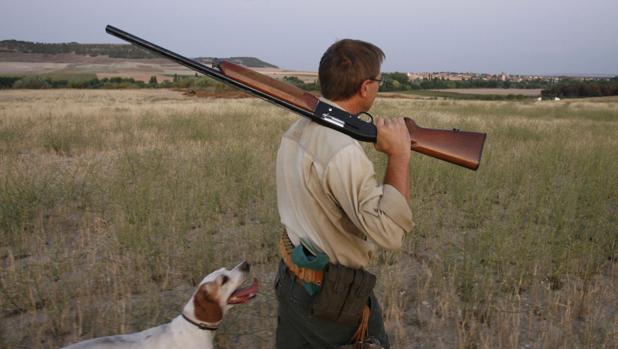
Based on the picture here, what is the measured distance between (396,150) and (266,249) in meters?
3.09

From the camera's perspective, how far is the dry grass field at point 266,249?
338 cm

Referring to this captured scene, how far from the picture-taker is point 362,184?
170 centimetres

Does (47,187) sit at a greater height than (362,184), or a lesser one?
lesser

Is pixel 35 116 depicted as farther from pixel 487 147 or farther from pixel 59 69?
pixel 59 69

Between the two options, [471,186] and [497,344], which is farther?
[471,186]


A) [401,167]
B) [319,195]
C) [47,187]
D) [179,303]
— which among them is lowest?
[179,303]

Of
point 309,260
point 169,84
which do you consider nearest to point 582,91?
point 169,84

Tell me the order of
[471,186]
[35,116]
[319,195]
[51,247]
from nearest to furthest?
1. [319,195]
2. [51,247]
3. [471,186]
4. [35,116]

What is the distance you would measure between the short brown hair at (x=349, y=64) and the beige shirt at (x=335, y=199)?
8.0 inches

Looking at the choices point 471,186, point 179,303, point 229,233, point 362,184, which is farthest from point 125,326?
point 471,186

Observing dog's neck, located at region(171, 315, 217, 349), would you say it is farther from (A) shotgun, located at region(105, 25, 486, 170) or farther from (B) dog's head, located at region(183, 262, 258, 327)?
(A) shotgun, located at region(105, 25, 486, 170)

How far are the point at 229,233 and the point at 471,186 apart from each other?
3.49 m

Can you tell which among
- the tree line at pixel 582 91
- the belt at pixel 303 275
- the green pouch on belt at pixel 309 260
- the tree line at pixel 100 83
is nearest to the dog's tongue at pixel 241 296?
the belt at pixel 303 275

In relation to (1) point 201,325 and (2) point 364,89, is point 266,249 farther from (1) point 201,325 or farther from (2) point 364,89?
(2) point 364,89
